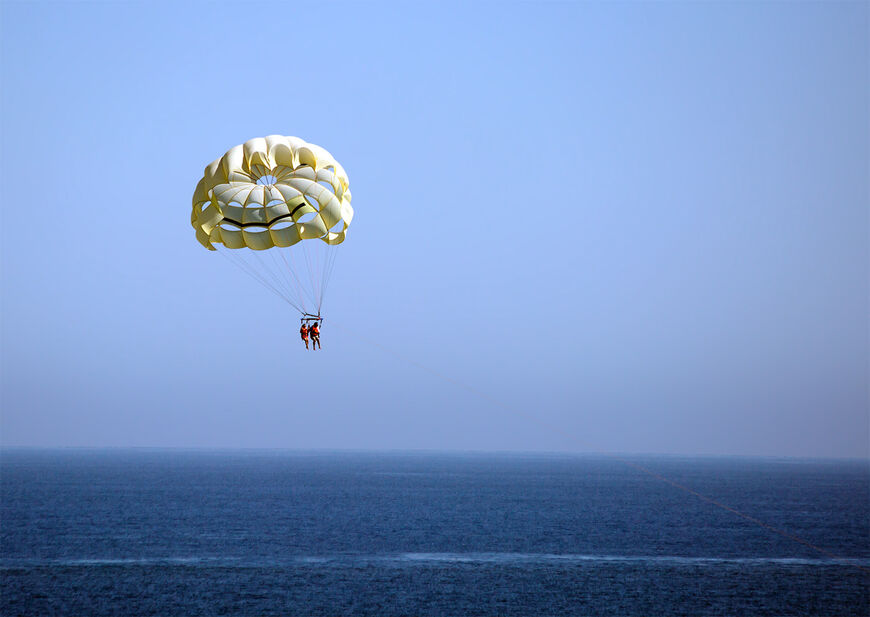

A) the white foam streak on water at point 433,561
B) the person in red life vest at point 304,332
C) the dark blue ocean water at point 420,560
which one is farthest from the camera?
the white foam streak on water at point 433,561

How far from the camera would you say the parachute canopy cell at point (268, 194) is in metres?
27.7

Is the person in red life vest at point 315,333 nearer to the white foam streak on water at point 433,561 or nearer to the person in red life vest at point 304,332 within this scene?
the person in red life vest at point 304,332

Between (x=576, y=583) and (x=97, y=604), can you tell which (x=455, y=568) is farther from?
(x=97, y=604)

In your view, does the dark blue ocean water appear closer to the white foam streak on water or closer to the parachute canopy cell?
the white foam streak on water

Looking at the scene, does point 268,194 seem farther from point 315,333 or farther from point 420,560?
point 420,560

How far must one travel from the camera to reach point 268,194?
2794cm

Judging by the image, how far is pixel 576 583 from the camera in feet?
146

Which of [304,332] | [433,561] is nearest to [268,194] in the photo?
[304,332]

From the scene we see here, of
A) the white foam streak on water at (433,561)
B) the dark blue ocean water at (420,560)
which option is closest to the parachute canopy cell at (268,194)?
the dark blue ocean water at (420,560)

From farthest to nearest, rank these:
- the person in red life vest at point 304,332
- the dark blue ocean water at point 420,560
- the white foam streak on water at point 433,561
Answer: the white foam streak on water at point 433,561 → the dark blue ocean water at point 420,560 → the person in red life vest at point 304,332

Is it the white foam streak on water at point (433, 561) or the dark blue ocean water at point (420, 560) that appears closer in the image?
the dark blue ocean water at point (420, 560)

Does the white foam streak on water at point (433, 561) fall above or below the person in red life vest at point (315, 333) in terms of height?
below

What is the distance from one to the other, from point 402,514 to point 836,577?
43.9 m

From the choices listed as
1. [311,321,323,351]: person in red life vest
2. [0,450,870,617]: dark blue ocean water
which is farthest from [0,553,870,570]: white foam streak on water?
[311,321,323,351]: person in red life vest
